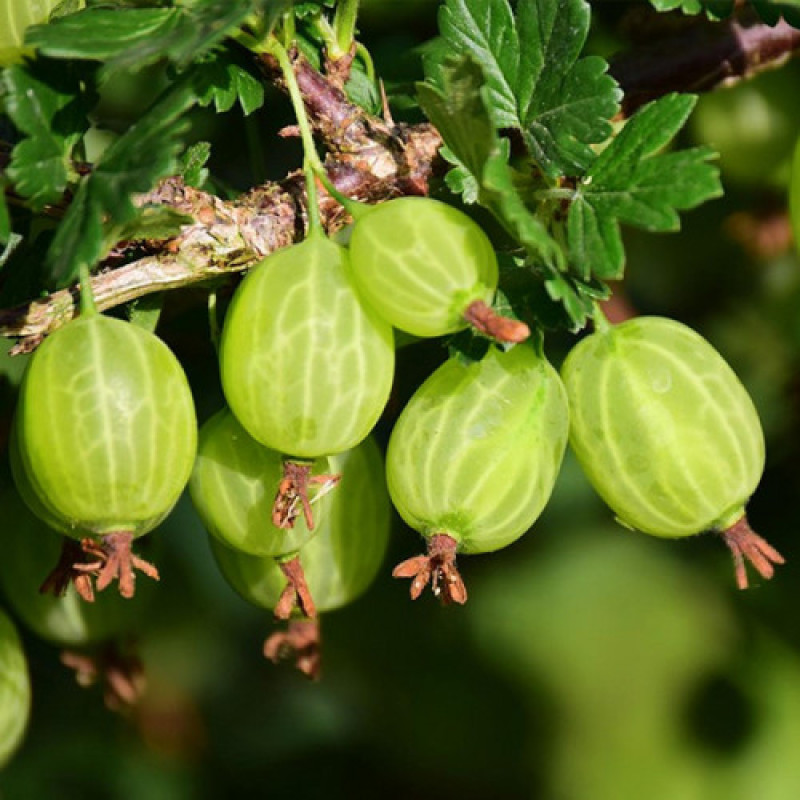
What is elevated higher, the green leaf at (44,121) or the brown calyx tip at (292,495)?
the green leaf at (44,121)

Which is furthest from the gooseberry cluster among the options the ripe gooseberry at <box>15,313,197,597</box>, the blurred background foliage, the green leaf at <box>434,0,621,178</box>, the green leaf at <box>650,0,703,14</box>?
the blurred background foliage

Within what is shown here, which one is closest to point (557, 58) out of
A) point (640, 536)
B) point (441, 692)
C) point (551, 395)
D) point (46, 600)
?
point (551, 395)

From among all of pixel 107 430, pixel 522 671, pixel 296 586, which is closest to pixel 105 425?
pixel 107 430

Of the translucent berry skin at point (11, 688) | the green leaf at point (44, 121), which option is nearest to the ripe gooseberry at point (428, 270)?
the green leaf at point (44, 121)

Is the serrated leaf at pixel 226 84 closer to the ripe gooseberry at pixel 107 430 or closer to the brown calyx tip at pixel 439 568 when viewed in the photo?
the ripe gooseberry at pixel 107 430

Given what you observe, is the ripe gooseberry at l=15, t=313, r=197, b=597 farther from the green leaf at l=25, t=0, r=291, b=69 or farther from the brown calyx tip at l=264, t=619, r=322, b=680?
the brown calyx tip at l=264, t=619, r=322, b=680
